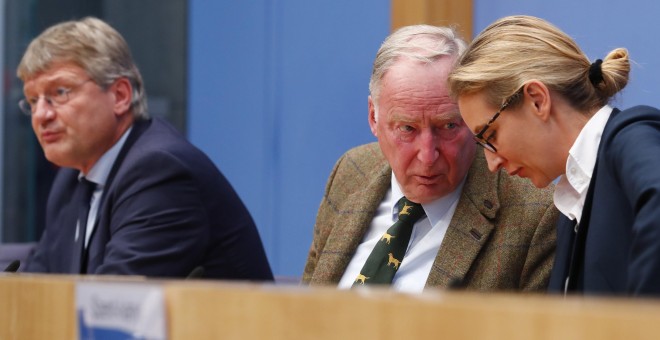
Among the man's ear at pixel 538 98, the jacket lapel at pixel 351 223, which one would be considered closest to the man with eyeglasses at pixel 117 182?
the jacket lapel at pixel 351 223

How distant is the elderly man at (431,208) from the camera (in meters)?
2.38

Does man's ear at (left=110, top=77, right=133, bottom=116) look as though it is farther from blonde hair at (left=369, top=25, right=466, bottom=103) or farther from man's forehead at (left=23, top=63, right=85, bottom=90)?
blonde hair at (left=369, top=25, right=466, bottom=103)

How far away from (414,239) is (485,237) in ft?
0.72

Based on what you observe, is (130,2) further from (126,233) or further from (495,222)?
(495,222)

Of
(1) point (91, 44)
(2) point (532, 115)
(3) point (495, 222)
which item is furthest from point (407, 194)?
(1) point (91, 44)

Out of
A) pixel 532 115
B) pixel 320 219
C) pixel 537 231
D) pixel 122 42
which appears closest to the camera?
pixel 532 115

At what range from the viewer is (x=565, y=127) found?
212 cm

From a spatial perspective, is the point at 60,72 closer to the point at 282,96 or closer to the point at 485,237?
the point at 282,96

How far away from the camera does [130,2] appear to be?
5191 millimetres

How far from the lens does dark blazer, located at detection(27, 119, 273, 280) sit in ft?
9.52

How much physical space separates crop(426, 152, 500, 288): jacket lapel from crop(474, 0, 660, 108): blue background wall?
0.49 metres

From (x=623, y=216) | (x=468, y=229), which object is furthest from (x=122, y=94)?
(x=623, y=216)

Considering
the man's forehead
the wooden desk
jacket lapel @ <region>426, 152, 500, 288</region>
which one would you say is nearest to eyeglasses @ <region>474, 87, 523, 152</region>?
jacket lapel @ <region>426, 152, 500, 288</region>

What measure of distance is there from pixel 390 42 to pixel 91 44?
3.90 ft
